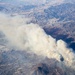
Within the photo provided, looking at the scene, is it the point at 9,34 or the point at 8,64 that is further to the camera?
the point at 9,34

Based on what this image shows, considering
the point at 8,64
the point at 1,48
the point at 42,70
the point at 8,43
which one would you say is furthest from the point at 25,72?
the point at 8,43

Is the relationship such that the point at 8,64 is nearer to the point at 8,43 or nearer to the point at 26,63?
the point at 26,63

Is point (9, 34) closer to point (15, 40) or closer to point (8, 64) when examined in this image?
point (15, 40)

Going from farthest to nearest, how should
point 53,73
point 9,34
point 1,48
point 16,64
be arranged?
1. point 9,34
2. point 1,48
3. point 16,64
4. point 53,73

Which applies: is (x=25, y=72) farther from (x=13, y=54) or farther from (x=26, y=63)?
(x=13, y=54)

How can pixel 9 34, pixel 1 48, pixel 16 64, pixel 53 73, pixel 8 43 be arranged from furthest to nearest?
pixel 9 34
pixel 8 43
pixel 1 48
pixel 16 64
pixel 53 73

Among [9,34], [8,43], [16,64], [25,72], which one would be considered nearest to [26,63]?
[16,64]

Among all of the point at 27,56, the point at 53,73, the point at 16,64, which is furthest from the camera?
the point at 27,56

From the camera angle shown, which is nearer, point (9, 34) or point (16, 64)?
point (16, 64)

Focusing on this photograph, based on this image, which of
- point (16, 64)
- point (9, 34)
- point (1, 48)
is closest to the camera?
point (16, 64)
